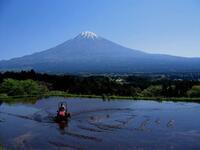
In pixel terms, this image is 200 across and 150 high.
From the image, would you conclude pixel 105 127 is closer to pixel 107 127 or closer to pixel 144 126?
pixel 107 127

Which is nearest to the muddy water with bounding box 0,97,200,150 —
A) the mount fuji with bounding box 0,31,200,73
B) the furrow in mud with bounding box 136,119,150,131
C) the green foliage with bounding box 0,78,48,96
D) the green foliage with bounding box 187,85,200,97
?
the furrow in mud with bounding box 136,119,150,131

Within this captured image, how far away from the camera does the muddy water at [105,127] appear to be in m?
11.6

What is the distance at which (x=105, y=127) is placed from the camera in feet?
46.2

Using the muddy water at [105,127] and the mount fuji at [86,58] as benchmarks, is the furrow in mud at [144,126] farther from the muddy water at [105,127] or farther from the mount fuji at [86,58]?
the mount fuji at [86,58]

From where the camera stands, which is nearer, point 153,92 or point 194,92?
point 194,92

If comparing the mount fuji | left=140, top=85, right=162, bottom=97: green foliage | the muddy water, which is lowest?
the muddy water

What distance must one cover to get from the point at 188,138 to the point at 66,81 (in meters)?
20.8

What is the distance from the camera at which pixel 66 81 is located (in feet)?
105

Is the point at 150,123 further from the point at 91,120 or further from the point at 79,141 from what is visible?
the point at 79,141

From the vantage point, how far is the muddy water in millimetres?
11562

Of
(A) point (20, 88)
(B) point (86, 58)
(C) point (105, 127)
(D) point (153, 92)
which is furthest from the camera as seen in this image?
(B) point (86, 58)

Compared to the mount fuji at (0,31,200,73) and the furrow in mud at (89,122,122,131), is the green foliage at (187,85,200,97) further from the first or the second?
the mount fuji at (0,31,200,73)

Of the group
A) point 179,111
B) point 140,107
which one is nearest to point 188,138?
point 179,111

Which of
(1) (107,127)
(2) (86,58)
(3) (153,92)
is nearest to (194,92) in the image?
(3) (153,92)
